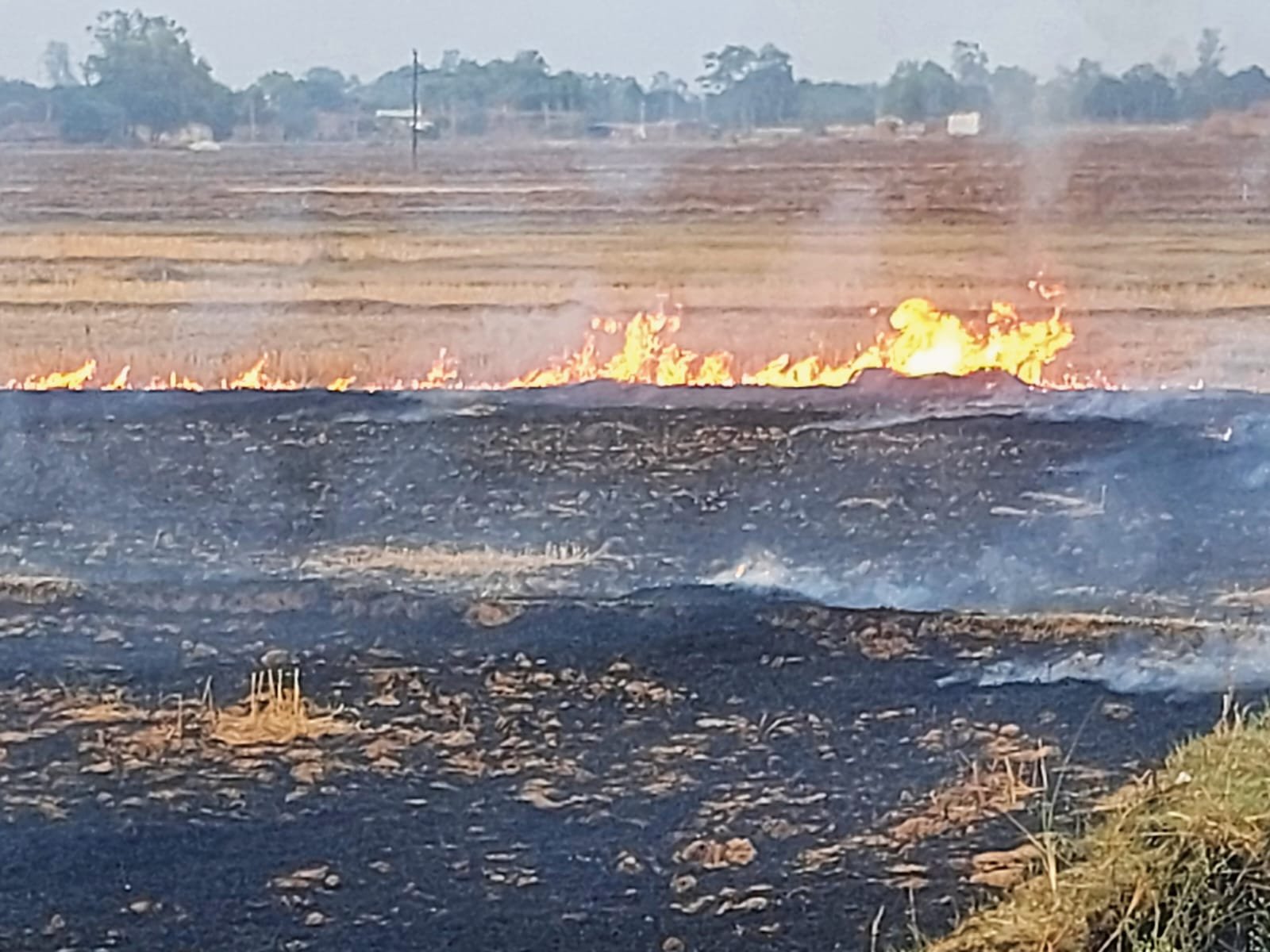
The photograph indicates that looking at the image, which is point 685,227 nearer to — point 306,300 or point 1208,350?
point 306,300

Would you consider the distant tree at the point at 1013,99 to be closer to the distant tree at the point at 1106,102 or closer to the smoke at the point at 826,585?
the distant tree at the point at 1106,102

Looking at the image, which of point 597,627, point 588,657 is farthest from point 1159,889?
point 597,627

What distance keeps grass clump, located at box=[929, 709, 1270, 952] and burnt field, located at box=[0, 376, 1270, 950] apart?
18cm

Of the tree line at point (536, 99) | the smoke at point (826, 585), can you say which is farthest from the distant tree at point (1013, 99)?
the smoke at point (826, 585)

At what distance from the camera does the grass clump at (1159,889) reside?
4164 mm

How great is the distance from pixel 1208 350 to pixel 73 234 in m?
9.91

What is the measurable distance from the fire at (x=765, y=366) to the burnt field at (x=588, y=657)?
1.76 meters

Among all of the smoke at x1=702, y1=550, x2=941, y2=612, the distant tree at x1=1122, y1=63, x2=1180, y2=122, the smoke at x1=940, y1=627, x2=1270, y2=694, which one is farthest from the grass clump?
the distant tree at x1=1122, y1=63, x2=1180, y2=122

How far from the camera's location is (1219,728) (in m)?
5.55

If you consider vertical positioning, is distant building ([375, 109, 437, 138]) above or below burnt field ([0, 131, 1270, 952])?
above

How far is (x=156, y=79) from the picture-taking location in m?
17.2

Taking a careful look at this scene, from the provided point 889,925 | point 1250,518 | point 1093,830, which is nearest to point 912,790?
point 1093,830

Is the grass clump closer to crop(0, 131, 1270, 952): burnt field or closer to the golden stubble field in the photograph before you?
crop(0, 131, 1270, 952): burnt field

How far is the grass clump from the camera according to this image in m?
4.16
